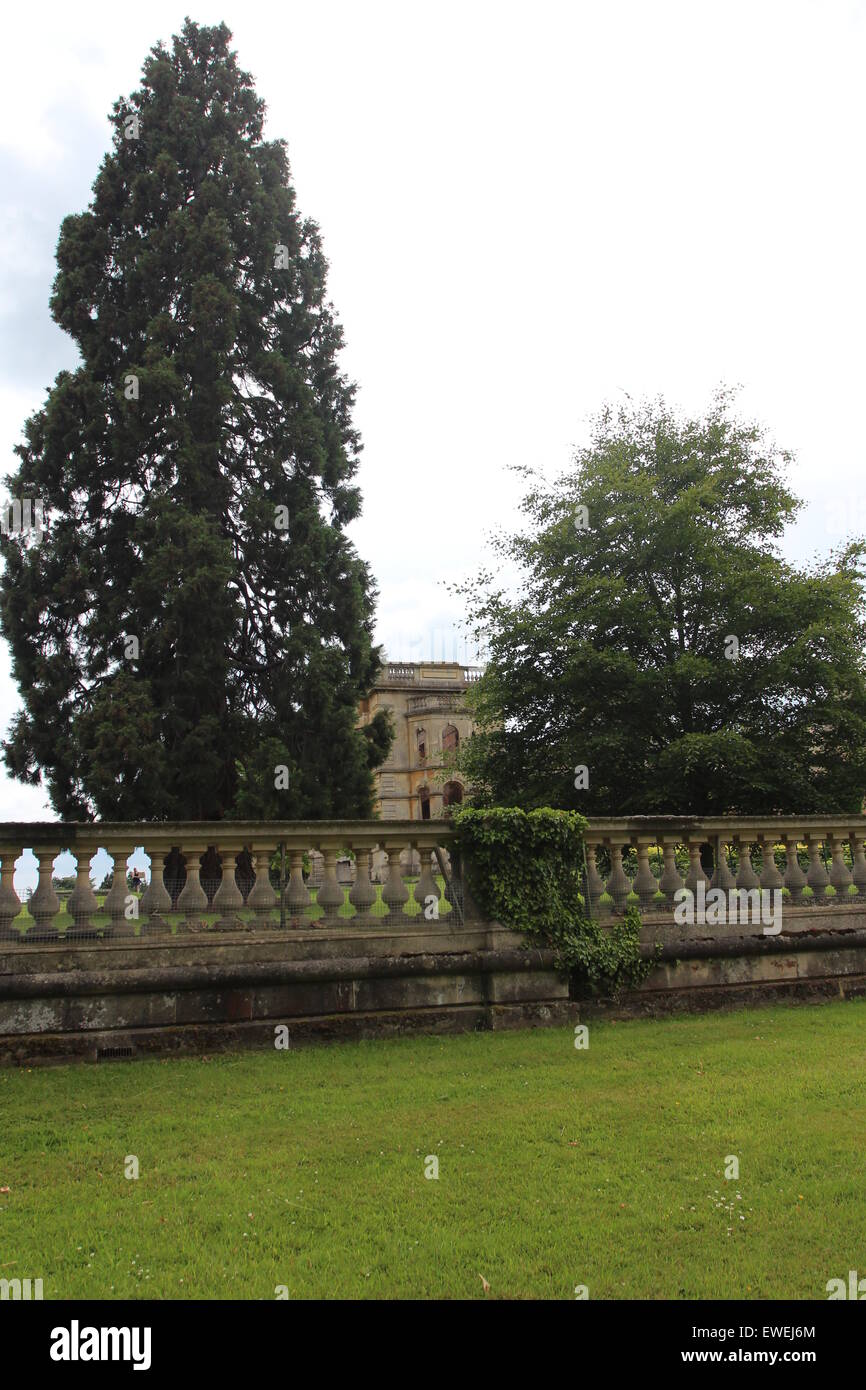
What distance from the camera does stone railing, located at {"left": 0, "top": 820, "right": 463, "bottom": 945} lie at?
7871 millimetres

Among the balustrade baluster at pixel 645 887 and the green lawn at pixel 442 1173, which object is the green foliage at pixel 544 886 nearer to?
the balustrade baluster at pixel 645 887

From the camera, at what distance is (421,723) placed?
2315 inches

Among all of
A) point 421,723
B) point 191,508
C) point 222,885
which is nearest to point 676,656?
point 191,508

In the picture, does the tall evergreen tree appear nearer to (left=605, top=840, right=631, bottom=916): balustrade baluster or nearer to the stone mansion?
(left=605, top=840, right=631, bottom=916): balustrade baluster

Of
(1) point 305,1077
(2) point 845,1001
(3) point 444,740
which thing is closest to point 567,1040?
(1) point 305,1077

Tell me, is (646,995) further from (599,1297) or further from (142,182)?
(142,182)

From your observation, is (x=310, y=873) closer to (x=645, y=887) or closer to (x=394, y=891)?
(x=394, y=891)

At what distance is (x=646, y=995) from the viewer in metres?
9.88

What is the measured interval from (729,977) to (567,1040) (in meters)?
2.69

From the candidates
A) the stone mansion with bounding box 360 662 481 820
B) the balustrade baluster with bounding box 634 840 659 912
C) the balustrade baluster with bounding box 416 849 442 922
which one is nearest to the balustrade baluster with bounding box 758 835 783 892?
the balustrade baluster with bounding box 634 840 659 912

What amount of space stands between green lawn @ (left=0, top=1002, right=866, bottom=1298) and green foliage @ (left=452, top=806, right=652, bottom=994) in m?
1.24

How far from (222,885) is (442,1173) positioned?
3.77 metres

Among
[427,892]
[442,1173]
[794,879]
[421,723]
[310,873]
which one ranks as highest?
[421,723]

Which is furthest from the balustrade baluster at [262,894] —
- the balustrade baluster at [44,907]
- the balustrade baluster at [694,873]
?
the balustrade baluster at [694,873]
